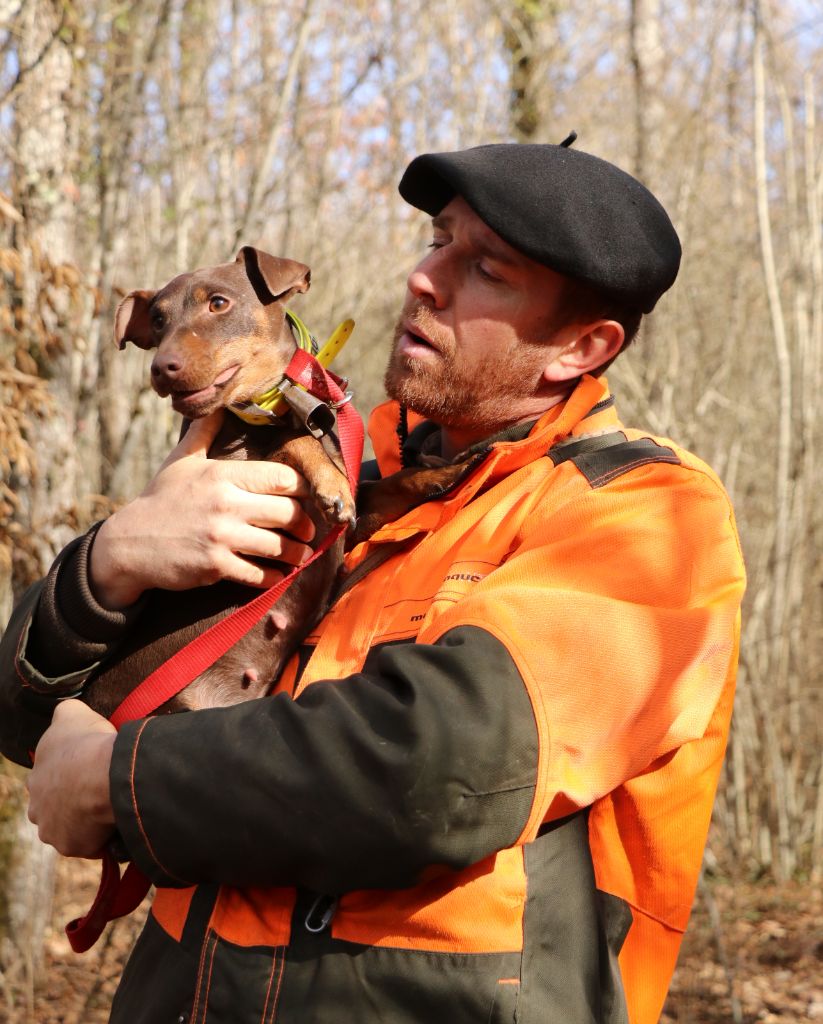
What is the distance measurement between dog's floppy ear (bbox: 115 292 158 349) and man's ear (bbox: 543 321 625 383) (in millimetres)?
1057

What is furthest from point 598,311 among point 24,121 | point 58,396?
point 24,121

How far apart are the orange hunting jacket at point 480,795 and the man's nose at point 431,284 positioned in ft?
1.88

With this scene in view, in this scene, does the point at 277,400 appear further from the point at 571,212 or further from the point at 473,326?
the point at 571,212

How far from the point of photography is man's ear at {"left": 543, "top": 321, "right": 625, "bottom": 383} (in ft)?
7.18

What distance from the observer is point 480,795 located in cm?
145

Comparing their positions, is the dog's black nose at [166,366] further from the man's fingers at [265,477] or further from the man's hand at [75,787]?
the man's hand at [75,787]

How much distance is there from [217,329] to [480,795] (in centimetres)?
148

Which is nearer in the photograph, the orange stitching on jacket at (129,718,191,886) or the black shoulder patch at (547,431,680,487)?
the orange stitching on jacket at (129,718,191,886)

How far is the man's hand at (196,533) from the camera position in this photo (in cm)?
211

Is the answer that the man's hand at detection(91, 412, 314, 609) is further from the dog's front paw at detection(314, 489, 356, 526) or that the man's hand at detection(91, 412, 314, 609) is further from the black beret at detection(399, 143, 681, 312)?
the black beret at detection(399, 143, 681, 312)

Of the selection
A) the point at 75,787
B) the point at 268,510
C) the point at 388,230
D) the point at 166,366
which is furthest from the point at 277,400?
the point at 388,230

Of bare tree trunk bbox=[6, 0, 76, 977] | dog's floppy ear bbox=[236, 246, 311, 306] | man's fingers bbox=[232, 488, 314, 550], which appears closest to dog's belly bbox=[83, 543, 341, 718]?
man's fingers bbox=[232, 488, 314, 550]

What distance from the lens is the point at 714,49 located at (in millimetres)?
5586

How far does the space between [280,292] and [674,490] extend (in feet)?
4.17
